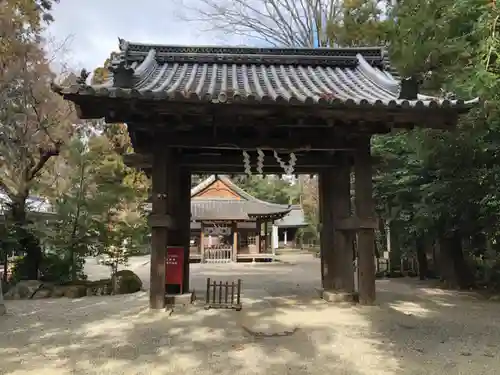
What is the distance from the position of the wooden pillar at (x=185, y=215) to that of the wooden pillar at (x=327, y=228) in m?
2.88

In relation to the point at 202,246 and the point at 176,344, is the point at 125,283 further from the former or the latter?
the point at 202,246

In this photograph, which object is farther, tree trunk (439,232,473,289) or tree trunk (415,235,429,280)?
tree trunk (415,235,429,280)

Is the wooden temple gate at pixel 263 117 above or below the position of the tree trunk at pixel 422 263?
above

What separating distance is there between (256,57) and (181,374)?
6.68m

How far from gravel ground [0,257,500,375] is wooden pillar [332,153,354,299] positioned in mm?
804

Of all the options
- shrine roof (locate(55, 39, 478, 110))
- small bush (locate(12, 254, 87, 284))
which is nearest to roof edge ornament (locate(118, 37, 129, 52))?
shrine roof (locate(55, 39, 478, 110))

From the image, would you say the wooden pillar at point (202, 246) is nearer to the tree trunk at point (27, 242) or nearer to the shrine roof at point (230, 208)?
the shrine roof at point (230, 208)

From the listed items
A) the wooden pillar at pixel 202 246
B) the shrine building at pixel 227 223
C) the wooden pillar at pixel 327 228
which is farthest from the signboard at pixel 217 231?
the wooden pillar at pixel 327 228

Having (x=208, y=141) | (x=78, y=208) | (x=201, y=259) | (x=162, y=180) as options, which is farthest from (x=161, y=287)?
(x=201, y=259)

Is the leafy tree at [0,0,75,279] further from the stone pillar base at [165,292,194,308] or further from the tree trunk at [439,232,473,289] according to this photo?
the tree trunk at [439,232,473,289]

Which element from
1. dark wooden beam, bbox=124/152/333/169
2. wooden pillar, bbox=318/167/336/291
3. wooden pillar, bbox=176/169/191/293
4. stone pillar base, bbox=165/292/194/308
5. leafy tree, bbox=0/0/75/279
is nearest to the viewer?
stone pillar base, bbox=165/292/194/308

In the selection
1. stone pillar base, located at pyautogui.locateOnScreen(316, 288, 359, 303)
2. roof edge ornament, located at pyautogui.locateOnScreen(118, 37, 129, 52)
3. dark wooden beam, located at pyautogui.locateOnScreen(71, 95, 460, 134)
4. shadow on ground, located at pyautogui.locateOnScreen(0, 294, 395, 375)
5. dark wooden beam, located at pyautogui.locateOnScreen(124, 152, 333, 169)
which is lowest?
shadow on ground, located at pyautogui.locateOnScreen(0, 294, 395, 375)

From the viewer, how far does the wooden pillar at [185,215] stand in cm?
831

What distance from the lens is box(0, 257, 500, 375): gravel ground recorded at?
169 inches
